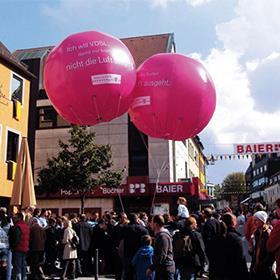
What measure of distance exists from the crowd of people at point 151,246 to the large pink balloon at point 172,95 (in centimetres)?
165

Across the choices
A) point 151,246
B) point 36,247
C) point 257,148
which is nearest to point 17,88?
point 36,247

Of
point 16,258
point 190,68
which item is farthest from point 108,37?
point 16,258

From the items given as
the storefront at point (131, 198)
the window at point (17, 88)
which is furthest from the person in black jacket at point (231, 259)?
the storefront at point (131, 198)

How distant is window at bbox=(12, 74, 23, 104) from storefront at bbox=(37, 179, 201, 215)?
8.65 metres

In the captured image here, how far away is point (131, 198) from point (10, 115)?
453 inches

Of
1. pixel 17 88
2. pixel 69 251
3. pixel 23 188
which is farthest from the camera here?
pixel 17 88

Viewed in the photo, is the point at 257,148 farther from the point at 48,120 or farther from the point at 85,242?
the point at 85,242

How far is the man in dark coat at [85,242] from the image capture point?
12.5m

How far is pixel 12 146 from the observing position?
74.1 ft

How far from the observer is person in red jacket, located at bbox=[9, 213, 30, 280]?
10023 millimetres

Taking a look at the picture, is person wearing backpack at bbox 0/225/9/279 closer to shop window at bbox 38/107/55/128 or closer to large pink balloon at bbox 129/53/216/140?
large pink balloon at bbox 129/53/216/140

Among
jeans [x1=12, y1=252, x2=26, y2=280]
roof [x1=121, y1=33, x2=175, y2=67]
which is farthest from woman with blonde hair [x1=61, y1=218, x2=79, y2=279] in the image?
roof [x1=121, y1=33, x2=175, y2=67]

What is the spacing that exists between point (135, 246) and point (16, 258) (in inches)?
126

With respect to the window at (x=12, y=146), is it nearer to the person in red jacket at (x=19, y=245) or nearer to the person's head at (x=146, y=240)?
the person in red jacket at (x=19, y=245)
